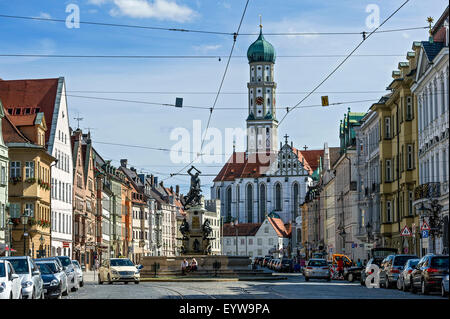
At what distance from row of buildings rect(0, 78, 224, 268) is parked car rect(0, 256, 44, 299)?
103 feet

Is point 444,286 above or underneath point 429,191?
underneath

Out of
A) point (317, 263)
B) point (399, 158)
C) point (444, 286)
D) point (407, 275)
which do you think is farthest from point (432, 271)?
point (399, 158)

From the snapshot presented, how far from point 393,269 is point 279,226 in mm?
157005

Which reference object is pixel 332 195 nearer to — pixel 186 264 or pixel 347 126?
pixel 347 126

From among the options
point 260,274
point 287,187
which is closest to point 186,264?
point 260,274

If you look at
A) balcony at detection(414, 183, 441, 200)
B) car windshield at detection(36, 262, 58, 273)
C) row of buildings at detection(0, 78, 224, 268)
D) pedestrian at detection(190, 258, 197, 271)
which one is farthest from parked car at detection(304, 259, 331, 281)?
car windshield at detection(36, 262, 58, 273)

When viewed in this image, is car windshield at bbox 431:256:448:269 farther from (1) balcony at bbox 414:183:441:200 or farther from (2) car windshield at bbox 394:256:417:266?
(1) balcony at bbox 414:183:441:200

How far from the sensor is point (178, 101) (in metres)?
44.4

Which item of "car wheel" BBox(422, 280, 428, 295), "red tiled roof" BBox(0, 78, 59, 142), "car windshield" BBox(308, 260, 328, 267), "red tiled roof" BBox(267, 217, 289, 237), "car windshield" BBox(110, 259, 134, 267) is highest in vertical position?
"red tiled roof" BBox(0, 78, 59, 142)

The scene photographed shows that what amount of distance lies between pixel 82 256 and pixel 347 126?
2867 cm

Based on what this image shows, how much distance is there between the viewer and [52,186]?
7912 cm

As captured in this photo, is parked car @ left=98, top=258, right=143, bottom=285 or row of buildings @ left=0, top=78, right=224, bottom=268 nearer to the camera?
parked car @ left=98, top=258, right=143, bottom=285

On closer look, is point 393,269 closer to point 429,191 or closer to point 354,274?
point 429,191

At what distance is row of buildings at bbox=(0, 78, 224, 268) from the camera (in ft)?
231
